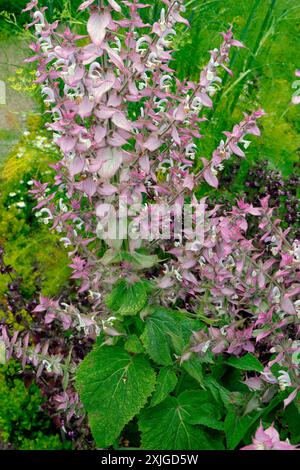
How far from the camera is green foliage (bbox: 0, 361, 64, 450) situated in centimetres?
235

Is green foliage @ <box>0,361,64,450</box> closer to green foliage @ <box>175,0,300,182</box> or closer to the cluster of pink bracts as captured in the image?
the cluster of pink bracts

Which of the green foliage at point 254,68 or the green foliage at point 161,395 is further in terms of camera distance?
the green foliage at point 254,68

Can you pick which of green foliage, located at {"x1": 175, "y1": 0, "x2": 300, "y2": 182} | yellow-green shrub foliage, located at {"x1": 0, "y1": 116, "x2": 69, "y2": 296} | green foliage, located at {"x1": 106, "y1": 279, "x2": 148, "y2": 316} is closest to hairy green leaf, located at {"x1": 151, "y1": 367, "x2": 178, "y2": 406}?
green foliage, located at {"x1": 106, "y1": 279, "x2": 148, "y2": 316}

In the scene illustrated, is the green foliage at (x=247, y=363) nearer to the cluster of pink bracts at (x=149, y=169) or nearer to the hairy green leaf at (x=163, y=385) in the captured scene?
the cluster of pink bracts at (x=149, y=169)

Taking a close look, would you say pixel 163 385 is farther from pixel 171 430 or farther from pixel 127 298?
pixel 127 298

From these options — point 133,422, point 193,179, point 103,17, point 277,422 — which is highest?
point 103,17

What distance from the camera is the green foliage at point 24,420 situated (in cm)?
235

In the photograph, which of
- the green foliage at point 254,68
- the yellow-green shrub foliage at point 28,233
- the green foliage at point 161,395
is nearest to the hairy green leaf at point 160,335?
the green foliage at point 161,395

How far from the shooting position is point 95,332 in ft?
6.39

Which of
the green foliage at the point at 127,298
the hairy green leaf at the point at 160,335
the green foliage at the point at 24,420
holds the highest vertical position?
the green foliage at the point at 127,298

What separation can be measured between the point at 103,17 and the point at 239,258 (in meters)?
0.75

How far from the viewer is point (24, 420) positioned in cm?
241
